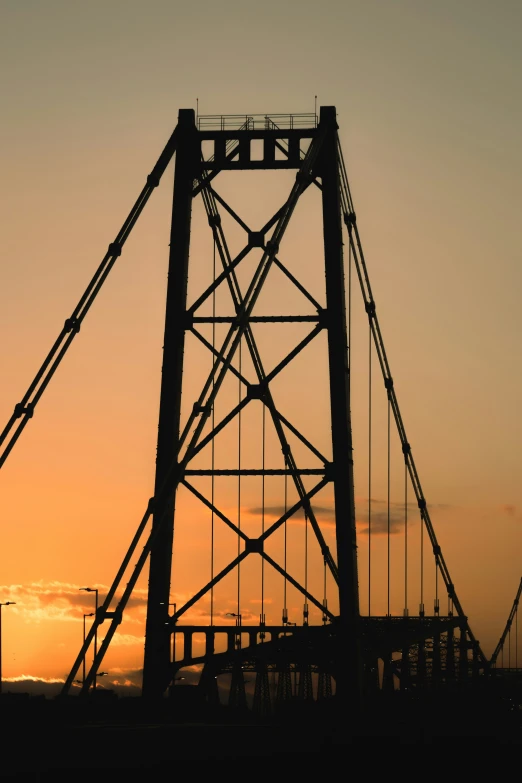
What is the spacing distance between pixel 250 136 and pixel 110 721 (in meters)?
18.9

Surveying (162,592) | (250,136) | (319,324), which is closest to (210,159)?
(250,136)

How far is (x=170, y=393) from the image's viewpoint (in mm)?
59562

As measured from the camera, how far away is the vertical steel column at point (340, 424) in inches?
2340

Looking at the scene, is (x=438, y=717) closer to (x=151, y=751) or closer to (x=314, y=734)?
(x=314, y=734)

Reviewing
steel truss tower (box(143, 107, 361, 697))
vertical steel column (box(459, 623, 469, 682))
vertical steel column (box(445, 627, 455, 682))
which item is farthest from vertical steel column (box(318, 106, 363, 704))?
vertical steel column (box(459, 623, 469, 682))

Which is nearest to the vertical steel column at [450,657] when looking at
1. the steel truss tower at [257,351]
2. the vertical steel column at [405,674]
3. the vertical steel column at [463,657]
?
the vertical steel column at [463,657]

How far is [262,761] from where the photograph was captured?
1597 inches

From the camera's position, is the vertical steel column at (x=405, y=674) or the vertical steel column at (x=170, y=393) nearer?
the vertical steel column at (x=170, y=393)

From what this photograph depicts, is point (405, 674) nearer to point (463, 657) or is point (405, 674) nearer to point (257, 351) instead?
point (463, 657)

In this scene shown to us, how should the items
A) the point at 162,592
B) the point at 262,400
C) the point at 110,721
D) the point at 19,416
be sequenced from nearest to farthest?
the point at 19,416
the point at 110,721
the point at 162,592
the point at 262,400

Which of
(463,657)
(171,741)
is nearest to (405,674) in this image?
(463,657)

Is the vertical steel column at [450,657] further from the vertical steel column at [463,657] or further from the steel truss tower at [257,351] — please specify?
the steel truss tower at [257,351]

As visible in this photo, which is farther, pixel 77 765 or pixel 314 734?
pixel 314 734

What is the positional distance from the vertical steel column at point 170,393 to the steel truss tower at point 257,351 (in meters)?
0.03
